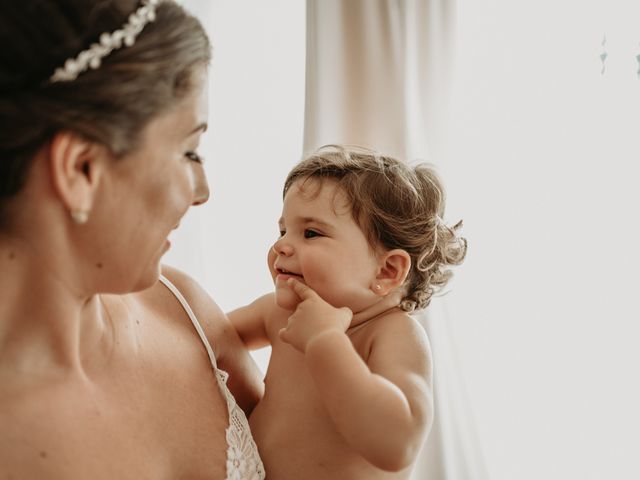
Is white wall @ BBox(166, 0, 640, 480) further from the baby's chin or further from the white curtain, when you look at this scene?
the baby's chin

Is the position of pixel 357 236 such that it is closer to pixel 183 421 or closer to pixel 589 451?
pixel 183 421

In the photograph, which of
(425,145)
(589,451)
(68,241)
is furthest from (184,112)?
(589,451)

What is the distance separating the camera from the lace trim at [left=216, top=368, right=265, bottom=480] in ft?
3.88

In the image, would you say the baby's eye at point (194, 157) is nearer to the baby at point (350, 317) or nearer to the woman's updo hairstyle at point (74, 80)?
the woman's updo hairstyle at point (74, 80)

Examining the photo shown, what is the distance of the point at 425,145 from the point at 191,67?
1.29m

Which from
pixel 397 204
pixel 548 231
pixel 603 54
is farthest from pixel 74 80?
pixel 603 54

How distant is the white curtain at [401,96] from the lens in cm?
211

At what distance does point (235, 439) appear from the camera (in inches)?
48.0

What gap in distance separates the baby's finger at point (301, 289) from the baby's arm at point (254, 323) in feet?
0.59

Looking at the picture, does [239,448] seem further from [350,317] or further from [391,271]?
[391,271]

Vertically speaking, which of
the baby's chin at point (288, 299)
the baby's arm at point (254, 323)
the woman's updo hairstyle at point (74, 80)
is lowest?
the baby's arm at point (254, 323)

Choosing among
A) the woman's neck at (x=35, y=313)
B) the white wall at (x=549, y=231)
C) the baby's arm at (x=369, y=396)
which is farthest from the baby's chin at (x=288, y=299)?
the white wall at (x=549, y=231)

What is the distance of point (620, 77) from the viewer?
85.7 inches

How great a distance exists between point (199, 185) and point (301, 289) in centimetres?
34
